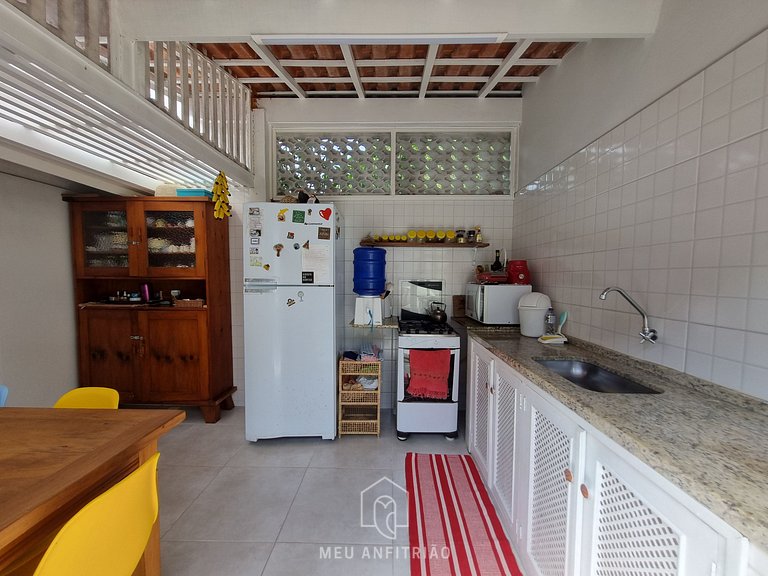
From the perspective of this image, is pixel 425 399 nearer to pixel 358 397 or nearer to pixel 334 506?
pixel 358 397

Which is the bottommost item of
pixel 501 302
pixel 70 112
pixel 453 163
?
pixel 501 302

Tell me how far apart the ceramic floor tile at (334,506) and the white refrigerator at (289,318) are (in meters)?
0.46

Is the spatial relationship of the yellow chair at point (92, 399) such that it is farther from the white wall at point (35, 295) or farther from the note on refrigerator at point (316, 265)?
the white wall at point (35, 295)

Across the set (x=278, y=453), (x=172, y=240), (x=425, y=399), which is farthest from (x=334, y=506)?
(x=172, y=240)

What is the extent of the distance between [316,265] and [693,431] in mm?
2097

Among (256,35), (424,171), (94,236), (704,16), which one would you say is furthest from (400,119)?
(94,236)

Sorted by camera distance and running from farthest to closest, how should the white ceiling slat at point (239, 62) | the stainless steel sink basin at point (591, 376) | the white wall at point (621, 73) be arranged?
the white ceiling slat at point (239, 62), the stainless steel sink basin at point (591, 376), the white wall at point (621, 73)

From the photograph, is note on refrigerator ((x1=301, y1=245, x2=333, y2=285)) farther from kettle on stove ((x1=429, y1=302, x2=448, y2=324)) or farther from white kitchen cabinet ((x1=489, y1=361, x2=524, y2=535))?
white kitchen cabinet ((x1=489, y1=361, x2=524, y2=535))

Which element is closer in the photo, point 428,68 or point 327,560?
point 327,560

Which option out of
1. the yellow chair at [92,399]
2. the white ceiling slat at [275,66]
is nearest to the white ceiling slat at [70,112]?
the white ceiling slat at [275,66]

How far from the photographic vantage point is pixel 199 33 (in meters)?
1.59

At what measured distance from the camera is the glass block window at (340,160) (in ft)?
9.77

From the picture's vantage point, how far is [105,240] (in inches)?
107

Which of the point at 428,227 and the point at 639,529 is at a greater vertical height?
the point at 428,227
